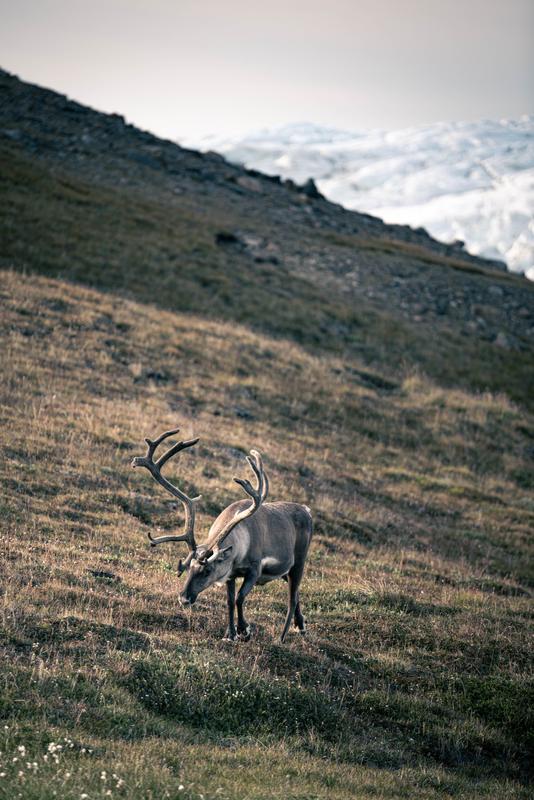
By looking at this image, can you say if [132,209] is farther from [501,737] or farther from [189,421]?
[501,737]

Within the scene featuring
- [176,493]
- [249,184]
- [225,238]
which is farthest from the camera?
[249,184]

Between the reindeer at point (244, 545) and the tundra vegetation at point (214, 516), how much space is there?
0.72 metres

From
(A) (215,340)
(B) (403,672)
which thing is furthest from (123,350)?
(B) (403,672)

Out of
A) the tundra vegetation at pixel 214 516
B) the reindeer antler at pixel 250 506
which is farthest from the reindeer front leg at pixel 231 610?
the reindeer antler at pixel 250 506

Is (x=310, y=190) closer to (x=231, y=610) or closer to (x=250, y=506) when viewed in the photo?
(x=250, y=506)

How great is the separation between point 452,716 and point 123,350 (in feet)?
61.9

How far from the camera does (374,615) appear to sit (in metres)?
13.3

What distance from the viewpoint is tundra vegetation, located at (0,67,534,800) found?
28.1ft

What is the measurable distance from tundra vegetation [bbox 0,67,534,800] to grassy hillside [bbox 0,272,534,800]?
47 mm

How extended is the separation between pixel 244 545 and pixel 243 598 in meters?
0.69

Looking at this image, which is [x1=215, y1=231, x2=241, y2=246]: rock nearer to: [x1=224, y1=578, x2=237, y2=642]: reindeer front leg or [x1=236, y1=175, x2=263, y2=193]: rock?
[x1=236, y1=175, x2=263, y2=193]: rock

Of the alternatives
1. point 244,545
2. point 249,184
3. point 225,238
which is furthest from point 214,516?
point 249,184

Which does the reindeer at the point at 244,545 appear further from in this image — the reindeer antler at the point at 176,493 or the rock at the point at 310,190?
the rock at the point at 310,190

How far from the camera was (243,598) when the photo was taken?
1055 centimetres
